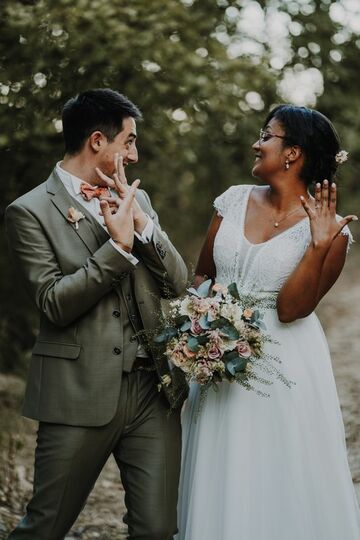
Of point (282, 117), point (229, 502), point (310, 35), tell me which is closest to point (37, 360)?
point (229, 502)

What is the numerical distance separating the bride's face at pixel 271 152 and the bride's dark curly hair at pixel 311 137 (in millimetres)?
30

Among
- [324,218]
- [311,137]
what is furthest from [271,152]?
[324,218]

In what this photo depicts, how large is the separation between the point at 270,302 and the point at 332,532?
1.07m

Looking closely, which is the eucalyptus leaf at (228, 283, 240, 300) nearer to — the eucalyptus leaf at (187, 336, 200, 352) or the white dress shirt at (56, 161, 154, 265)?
the eucalyptus leaf at (187, 336, 200, 352)

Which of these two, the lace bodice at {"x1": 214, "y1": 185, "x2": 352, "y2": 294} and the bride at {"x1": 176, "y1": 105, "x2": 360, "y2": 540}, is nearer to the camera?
the bride at {"x1": 176, "y1": 105, "x2": 360, "y2": 540}

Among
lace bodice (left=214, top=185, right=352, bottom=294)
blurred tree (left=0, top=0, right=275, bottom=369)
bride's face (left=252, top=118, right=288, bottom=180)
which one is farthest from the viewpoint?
blurred tree (left=0, top=0, right=275, bottom=369)

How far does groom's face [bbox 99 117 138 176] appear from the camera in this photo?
3805 millimetres

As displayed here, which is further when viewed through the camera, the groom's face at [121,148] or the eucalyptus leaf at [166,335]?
the groom's face at [121,148]

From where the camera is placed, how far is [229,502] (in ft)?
12.7

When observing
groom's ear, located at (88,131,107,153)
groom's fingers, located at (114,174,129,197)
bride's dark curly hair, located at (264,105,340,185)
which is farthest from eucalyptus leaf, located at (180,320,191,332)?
bride's dark curly hair, located at (264,105,340,185)

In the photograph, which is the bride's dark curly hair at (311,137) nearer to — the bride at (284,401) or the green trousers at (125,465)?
the bride at (284,401)

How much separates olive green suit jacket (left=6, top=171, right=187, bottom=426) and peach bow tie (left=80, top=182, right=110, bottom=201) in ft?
0.20

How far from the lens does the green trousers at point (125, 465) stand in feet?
11.8

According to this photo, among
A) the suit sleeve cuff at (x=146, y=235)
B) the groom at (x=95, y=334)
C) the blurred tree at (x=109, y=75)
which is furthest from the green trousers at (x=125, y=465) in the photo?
the blurred tree at (x=109, y=75)
